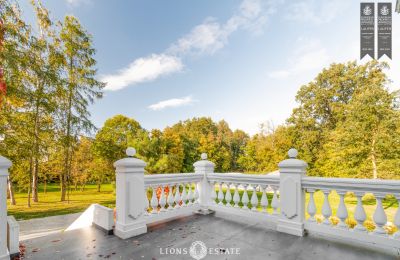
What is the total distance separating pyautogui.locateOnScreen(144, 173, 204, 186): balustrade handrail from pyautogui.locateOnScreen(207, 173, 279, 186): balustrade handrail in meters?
0.31

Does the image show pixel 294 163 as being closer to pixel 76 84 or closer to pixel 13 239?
pixel 13 239

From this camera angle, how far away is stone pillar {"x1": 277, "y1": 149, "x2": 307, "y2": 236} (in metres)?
2.93

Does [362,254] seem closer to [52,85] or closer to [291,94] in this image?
[52,85]

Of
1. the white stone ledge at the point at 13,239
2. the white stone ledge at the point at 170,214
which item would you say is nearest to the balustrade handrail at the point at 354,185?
the white stone ledge at the point at 170,214

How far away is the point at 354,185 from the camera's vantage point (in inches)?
99.0

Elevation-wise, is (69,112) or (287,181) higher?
(69,112)

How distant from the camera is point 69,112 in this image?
10312 millimetres

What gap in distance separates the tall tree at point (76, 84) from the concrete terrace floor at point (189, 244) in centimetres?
844

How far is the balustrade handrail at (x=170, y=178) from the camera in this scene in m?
3.32

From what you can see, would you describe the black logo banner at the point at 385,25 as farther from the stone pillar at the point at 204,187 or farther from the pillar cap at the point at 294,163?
the stone pillar at the point at 204,187

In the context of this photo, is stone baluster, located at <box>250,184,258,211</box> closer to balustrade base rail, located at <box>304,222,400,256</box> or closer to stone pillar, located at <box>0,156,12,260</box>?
balustrade base rail, located at <box>304,222,400,256</box>

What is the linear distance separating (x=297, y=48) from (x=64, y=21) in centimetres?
1165

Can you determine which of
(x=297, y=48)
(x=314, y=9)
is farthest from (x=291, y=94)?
(x=314, y=9)

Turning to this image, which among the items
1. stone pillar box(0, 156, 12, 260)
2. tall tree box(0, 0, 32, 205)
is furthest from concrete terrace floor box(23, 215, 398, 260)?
tall tree box(0, 0, 32, 205)
